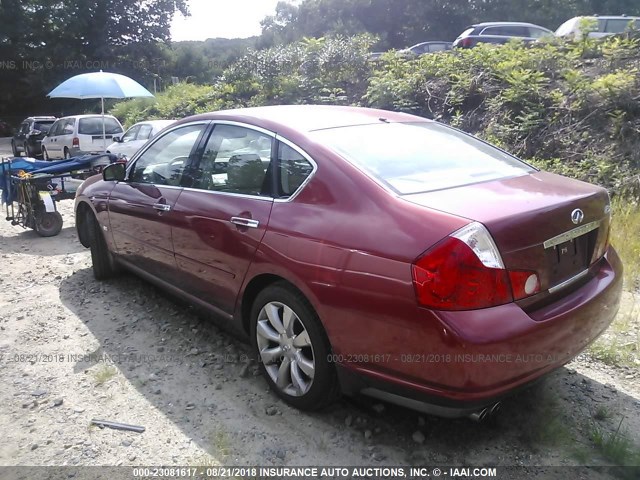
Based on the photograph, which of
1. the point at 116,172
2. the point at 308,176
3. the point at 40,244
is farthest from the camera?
the point at 40,244

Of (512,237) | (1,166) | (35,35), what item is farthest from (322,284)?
(35,35)

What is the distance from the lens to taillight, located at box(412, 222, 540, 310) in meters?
2.23

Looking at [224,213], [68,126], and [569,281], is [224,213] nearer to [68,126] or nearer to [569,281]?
[569,281]

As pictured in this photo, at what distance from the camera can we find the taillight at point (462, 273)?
2232 millimetres

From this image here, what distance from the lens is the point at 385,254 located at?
2.38 m

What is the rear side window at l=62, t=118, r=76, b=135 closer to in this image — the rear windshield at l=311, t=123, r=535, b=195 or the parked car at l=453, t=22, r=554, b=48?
the parked car at l=453, t=22, r=554, b=48

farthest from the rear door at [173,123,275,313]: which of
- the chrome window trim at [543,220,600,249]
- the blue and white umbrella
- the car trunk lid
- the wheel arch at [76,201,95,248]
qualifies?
the blue and white umbrella

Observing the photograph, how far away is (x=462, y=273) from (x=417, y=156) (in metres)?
1.03

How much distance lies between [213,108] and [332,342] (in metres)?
14.6

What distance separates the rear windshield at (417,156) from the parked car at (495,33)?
583 inches

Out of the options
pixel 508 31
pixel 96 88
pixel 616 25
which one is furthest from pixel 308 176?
pixel 508 31

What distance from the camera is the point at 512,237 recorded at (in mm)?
2320

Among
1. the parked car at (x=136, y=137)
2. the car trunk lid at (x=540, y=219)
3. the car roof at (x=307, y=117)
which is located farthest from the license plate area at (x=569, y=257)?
the parked car at (x=136, y=137)

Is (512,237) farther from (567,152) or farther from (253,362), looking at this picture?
(567,152)
